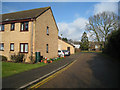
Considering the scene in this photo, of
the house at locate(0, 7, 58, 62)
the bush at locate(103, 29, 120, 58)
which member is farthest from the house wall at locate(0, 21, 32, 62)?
the bush at locate(103, 29, 120, 58)

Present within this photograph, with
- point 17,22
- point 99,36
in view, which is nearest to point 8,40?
point 17,22

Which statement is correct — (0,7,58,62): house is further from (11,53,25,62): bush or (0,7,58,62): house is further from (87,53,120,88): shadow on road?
(87,53,120,88): shadow on road

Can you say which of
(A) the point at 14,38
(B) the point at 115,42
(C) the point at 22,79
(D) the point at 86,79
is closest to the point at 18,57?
(A) the point at 14,38

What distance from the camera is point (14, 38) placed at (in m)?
14.6

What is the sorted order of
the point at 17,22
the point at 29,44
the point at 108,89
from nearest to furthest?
the point at 108,89
the point at 29,44
the point at 17,22

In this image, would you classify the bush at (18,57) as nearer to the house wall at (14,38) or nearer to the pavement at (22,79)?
the house wall at (14,38)

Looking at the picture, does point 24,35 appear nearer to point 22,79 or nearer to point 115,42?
point 22,79

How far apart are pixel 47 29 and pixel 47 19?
1.70 m

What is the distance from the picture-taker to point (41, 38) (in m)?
15.1

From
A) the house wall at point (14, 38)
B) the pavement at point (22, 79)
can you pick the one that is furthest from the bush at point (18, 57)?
the pavement at point (22, 79)

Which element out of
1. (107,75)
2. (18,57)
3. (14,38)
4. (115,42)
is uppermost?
(14,38)

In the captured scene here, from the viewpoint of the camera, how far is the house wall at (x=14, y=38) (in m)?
13.7

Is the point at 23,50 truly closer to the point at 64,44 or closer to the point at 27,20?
the point at 27,20

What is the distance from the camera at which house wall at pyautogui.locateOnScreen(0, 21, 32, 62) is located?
44.9 feet
